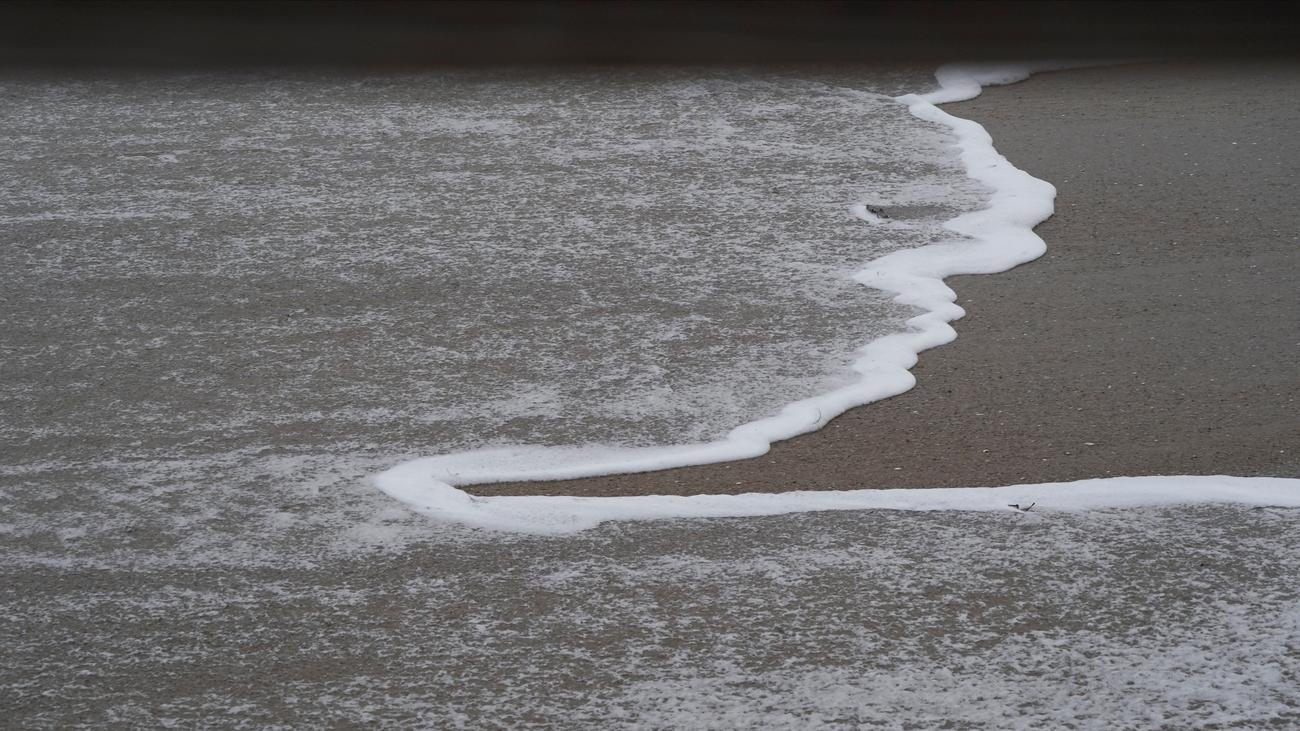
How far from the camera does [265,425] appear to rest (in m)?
2.67

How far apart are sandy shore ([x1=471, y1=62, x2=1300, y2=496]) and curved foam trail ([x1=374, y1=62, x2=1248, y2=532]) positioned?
0.13ft

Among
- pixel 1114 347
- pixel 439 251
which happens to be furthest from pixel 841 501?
pixel 439 251

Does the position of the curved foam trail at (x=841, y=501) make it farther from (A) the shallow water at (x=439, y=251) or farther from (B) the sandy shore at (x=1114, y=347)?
(A) the shallow water at (x=439, y=251)

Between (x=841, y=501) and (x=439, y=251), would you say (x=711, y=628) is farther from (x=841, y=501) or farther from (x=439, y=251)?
(x=439, y=251)

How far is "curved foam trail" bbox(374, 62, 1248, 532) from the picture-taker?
7.85ft

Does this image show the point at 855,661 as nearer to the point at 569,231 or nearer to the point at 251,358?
the point at 251,358

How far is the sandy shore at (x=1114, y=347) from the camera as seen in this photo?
98.7 inches

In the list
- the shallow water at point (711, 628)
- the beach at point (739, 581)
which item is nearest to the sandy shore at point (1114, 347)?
the beach at point (739, 581)

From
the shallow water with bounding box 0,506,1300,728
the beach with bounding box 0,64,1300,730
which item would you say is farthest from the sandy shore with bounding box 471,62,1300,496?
the shallow water with bounding box 0,506,1300,728

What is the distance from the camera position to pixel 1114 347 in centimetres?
297

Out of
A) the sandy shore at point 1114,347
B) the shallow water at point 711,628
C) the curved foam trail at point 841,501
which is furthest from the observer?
the sandy shore at point 1114,347

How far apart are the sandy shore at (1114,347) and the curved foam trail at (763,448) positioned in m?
0.04

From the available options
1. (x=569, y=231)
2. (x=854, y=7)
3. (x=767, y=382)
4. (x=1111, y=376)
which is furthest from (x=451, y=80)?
(x=1111, y=376)

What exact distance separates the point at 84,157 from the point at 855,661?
3.46 meters
